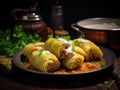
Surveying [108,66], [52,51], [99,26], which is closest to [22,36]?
[52,51]

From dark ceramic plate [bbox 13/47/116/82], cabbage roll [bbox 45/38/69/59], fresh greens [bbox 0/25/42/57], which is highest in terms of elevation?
cabbage roll [bbox 45/38/69/59]

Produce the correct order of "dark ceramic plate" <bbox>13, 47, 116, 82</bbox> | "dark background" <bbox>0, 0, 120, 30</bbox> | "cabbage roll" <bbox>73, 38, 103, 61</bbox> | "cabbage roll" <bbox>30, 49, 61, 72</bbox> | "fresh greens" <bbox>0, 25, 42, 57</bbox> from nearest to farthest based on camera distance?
"dark ceramic plate" <bbox>13, 47, 116, 82</bbox> < "cabbage roll" <bbox>30, 49, 61, 72</bbox> < "cabbage roll" <bbox>73, 38, 103, 61</bbox> < "fresh greens" <bbox>0, 25, 42, 57</bbox> < "dark background" <bbox>0, 0, 120, 30</bbox>

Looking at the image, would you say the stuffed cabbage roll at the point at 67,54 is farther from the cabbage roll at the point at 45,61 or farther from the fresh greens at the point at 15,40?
the fresh greens at the point at 15,40

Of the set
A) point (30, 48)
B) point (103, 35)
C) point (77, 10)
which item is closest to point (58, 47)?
point (30, 48)

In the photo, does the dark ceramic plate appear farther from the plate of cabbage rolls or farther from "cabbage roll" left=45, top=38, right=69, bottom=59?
"cabbage roll" left=45, top=38, right=69, bottom=59

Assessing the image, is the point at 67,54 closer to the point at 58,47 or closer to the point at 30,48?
the point at 58,47

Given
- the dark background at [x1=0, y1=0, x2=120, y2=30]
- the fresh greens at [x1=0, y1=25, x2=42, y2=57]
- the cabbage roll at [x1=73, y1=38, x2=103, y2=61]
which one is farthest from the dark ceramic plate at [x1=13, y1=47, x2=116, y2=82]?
the dark background at [x1=0, y1=0, x2=120, y2=30]

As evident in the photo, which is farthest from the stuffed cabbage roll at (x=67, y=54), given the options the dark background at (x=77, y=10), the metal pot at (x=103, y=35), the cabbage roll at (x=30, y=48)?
the dark background at (x=77, y=10)

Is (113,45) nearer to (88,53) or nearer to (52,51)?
(88,53)
